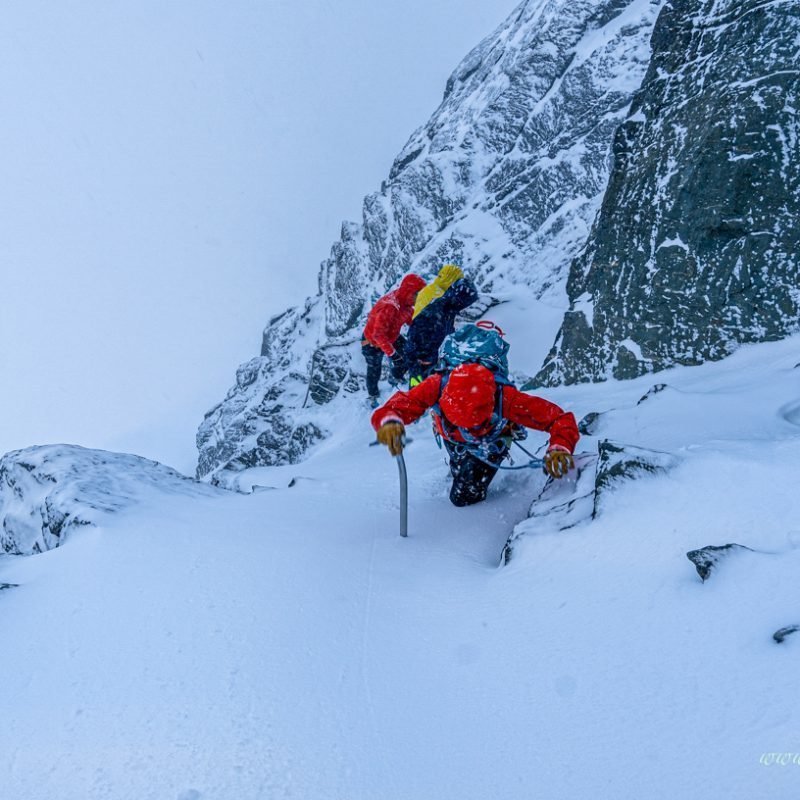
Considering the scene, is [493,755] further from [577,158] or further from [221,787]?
[577,158]

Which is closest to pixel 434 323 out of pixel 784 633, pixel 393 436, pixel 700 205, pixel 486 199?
pixel 700 205

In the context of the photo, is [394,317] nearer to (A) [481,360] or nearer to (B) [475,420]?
(A) [481,360]

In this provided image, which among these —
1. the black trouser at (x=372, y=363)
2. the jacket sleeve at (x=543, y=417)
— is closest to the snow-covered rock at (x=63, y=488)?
the jacket sleeve at (x=543, y=417)

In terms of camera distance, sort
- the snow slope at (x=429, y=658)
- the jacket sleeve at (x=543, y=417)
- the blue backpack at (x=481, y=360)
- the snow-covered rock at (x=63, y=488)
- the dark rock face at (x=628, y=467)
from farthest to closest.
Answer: the snow-covered rock at (x=63, y=488)
the blue backpack at (x=481, y=360)
the jacket sleeve at (x=543, y=417)
the dark rock face at (x=628, y=467)
the snow slope at (x=429, y=658)

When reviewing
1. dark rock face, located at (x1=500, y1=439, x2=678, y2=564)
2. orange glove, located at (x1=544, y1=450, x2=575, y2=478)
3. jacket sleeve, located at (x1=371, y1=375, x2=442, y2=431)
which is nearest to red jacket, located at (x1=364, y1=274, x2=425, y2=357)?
jacket sleeve, located at (x1=371, y1=375, x2=442, y2=431)

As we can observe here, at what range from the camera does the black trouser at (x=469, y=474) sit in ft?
16.5

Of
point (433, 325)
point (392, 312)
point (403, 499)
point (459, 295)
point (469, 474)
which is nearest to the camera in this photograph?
point (403, 499)

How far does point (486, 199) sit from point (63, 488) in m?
28.8

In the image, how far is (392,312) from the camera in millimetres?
10031

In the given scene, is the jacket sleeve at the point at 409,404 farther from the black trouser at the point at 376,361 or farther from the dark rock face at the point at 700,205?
the black trouser at the point at 376,361

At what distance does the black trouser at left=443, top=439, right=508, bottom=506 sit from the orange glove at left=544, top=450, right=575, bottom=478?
72cm

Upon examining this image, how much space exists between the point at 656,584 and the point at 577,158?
26618mm

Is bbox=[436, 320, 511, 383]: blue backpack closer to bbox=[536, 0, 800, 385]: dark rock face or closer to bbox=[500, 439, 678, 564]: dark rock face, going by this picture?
bbox=[500, 439, 678, 564]: dark rock face

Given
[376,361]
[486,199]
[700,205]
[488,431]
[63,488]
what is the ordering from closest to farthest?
[488,431] → [63,488] → [700,205] → [376,361] → [486,199]
